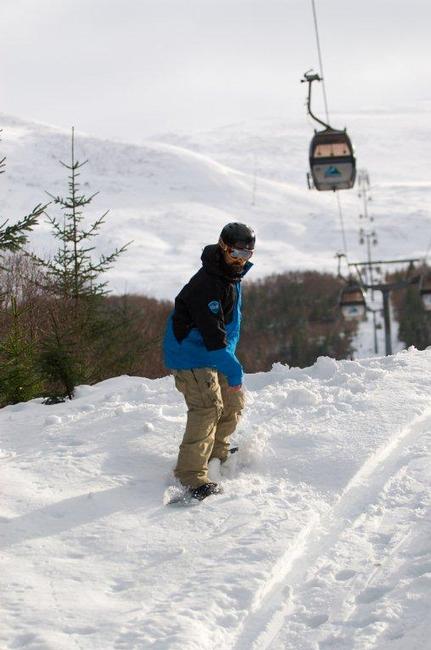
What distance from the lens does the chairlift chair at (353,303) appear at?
35125 millimetres

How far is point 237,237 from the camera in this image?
5480mm

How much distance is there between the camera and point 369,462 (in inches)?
235

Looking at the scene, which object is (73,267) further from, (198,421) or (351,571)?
(351,571)

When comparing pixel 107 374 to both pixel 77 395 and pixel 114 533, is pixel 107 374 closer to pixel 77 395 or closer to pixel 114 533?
pixel 77 395

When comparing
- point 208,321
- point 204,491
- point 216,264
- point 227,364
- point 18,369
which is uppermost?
point 216,264

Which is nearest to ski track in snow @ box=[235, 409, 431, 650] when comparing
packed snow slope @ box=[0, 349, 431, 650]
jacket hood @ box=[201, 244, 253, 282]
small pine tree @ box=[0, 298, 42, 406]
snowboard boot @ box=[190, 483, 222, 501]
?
packed snow slope @ box=[0, 349, 431, 650]

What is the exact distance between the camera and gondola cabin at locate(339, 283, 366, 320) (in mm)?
35125

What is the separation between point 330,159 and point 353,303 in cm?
1523

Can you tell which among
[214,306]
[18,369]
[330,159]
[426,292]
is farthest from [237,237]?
[426,292]

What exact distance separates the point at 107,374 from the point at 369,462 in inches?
426

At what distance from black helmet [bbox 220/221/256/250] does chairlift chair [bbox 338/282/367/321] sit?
29.9m

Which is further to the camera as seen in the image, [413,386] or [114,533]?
[413,386]

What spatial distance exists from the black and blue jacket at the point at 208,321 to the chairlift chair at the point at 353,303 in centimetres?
2975

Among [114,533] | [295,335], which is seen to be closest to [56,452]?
[114,533]
